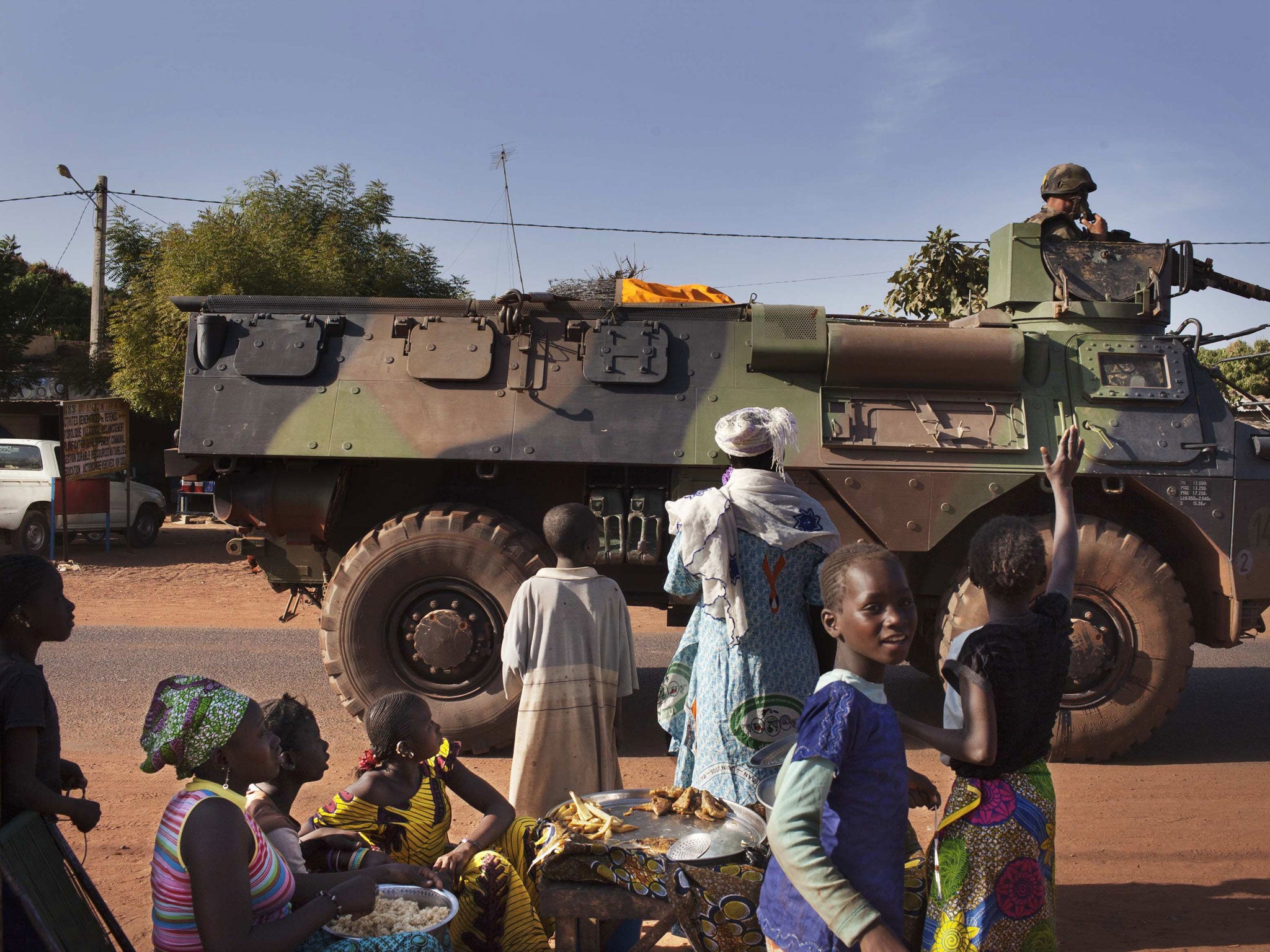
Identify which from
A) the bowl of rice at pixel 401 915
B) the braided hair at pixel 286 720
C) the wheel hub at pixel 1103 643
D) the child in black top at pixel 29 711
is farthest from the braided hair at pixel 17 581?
the wheel hub at pixel 1103 643

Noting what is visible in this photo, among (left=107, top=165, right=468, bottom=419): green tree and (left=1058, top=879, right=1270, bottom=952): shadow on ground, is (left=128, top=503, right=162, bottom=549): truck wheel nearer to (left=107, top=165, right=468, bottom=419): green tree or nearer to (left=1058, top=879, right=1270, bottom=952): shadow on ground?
(left=107, top=165, right=468, bottom=419): green tree

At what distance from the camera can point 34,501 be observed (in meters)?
13.2

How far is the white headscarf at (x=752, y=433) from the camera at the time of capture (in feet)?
10.4

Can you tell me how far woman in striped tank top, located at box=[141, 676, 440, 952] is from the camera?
7.25 feet

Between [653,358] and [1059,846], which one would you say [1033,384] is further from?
[1059,846]

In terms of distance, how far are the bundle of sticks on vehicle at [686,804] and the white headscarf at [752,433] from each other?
0.99 m

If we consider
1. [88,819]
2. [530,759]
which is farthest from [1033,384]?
[88,819]

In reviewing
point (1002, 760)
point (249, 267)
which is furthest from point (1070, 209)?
point (249, 267)

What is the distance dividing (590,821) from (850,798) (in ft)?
3.28

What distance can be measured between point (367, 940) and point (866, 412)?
4.23 meters

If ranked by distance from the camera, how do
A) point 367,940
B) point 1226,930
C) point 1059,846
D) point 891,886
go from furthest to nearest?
1. point 1059,846
2. point 1226,930
3. point 367,940
4. point 891,886

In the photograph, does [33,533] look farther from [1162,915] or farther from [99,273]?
[1162,915]

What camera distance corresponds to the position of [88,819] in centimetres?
270

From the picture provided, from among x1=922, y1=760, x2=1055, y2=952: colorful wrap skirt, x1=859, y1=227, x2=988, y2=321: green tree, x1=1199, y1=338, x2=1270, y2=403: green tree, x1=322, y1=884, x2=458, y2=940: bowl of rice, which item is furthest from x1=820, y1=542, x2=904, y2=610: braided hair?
x1=1199, y1=338, x2=1270, y2=403: green tree
